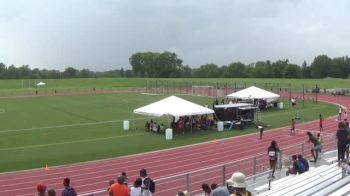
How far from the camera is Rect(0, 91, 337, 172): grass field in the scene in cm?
2796

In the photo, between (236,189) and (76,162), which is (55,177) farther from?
(236,189)

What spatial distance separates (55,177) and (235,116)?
845 inches

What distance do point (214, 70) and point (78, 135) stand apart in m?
158

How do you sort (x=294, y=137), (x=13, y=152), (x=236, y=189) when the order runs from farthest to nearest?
(x=294, y=137), (x=13, y=152), (x=236, y=189)

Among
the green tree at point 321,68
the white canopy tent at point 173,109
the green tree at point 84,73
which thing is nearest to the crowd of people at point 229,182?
the white canopy tent at point 173,109

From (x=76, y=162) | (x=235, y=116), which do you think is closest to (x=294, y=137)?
(x=235, y=116)

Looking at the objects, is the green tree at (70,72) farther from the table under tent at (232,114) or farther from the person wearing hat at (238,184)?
the person wearing hat at (238,184)

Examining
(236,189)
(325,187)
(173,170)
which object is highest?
(236,189)


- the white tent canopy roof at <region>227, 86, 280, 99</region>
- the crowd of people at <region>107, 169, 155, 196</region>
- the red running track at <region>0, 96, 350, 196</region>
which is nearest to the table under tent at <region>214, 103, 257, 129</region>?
the red running track at <region>0, 96, 350, 196</region>

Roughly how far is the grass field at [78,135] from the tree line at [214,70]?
105m

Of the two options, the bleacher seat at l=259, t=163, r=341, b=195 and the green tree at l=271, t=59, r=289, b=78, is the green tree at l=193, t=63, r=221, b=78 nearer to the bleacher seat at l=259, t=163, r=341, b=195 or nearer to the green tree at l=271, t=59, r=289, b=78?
the green tree at l=271, t=59, r=289, b=78

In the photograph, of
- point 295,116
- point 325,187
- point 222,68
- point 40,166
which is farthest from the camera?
point 222,68

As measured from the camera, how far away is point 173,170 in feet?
78.4

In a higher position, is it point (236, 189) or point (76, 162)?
point (236, 189)
